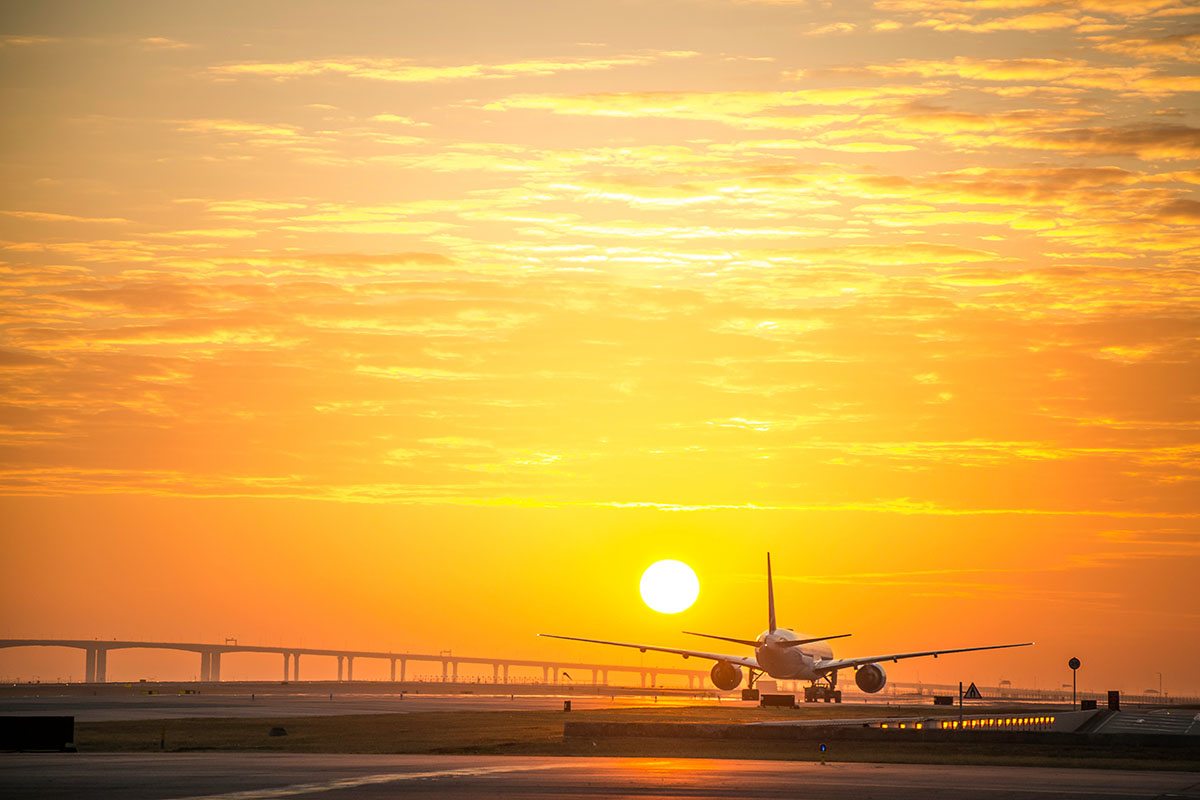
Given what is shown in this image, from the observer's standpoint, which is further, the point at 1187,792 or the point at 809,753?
the point at 809,753

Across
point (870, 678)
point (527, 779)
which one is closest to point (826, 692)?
point (870, 678)

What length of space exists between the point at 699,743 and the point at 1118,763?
14981mm

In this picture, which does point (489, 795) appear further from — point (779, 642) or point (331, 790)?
point (779, 642)

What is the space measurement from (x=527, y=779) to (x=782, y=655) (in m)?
78.9

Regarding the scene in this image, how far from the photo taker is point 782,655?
11294cm

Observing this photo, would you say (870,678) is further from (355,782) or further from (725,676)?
(355,782)

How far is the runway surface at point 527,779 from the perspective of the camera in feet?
106

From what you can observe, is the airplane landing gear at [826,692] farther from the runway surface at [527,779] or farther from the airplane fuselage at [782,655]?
the runway surface at [527,779]

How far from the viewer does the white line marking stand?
3094 centimetres

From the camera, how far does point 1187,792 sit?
35469mm

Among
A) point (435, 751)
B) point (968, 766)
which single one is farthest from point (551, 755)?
point (968, 766)

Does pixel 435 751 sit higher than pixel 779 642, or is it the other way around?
pixel 779 642

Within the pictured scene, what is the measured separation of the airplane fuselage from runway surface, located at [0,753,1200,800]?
222ft

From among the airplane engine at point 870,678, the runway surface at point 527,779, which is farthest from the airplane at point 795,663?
the runway surface at point 527,779
